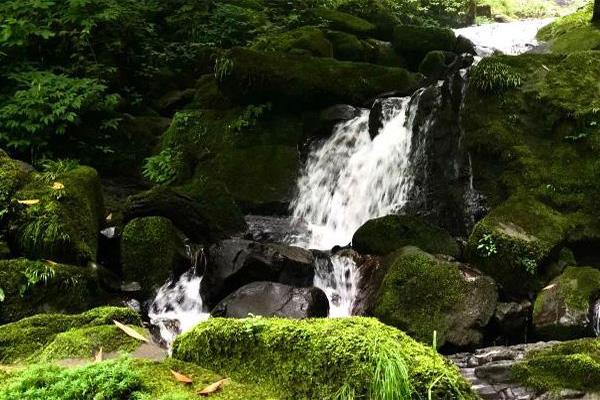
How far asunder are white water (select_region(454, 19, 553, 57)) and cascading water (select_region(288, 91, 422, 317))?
7887 mm

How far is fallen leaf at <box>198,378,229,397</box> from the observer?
8.70 ft

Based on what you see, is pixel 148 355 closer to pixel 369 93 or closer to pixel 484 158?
pixel 484 158

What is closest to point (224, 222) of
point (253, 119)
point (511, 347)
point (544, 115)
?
point (253, 119)

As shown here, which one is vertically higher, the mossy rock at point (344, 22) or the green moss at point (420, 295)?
the mossy rock at point (344, 22)

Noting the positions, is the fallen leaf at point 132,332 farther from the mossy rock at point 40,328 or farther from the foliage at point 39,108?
the foliage at point 39,108

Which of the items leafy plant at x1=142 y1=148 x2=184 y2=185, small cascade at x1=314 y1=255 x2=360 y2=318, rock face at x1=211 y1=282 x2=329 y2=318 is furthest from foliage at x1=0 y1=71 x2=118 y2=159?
small cascade at x1=314 y1=255 x2=360 y2=318

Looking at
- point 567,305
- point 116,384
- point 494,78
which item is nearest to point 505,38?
point 494,78

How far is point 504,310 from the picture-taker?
275 inches

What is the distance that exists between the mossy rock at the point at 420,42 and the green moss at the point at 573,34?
11.1ft

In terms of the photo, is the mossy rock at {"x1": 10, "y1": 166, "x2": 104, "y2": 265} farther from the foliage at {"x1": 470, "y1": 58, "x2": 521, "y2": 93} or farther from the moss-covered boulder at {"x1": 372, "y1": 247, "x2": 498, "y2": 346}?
the foliage at {"x1": 470, "y1": 58, "x2": 521, "y2": 93}

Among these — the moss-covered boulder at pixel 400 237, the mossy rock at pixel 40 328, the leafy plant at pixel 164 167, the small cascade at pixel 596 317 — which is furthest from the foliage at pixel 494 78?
the mossy rock at pixel 40 328

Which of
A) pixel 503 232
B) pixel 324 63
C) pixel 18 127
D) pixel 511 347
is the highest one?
pixel 324 63

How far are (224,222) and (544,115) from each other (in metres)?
6.54

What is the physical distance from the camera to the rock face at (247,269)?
791 cm
